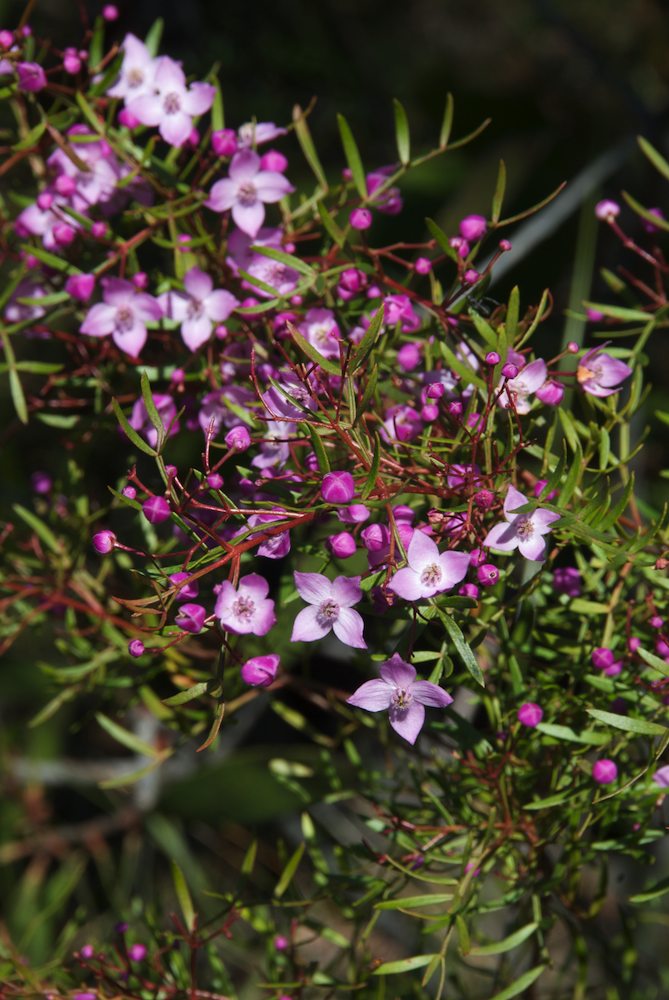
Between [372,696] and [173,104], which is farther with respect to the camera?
[173,104]

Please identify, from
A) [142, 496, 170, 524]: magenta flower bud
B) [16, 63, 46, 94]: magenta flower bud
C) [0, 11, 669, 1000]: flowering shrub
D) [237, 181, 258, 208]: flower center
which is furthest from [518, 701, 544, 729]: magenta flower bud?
[16, 63, 46, 94]: magenta flower bud

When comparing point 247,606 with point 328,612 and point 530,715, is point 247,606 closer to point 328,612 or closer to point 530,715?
point 328,612

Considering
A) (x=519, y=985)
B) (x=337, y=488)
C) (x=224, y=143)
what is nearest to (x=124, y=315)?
(x=224, y=143)

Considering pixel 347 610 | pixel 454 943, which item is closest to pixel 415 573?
pixel 347 610

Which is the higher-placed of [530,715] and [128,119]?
[128,119]

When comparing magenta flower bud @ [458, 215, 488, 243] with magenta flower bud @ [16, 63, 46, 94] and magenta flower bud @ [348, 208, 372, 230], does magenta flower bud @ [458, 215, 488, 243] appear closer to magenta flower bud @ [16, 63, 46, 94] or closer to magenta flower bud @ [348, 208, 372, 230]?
magenta flower bud @ [348, 208, 372, 230]

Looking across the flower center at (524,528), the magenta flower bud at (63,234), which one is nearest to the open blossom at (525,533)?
the flower center at (524,528)
